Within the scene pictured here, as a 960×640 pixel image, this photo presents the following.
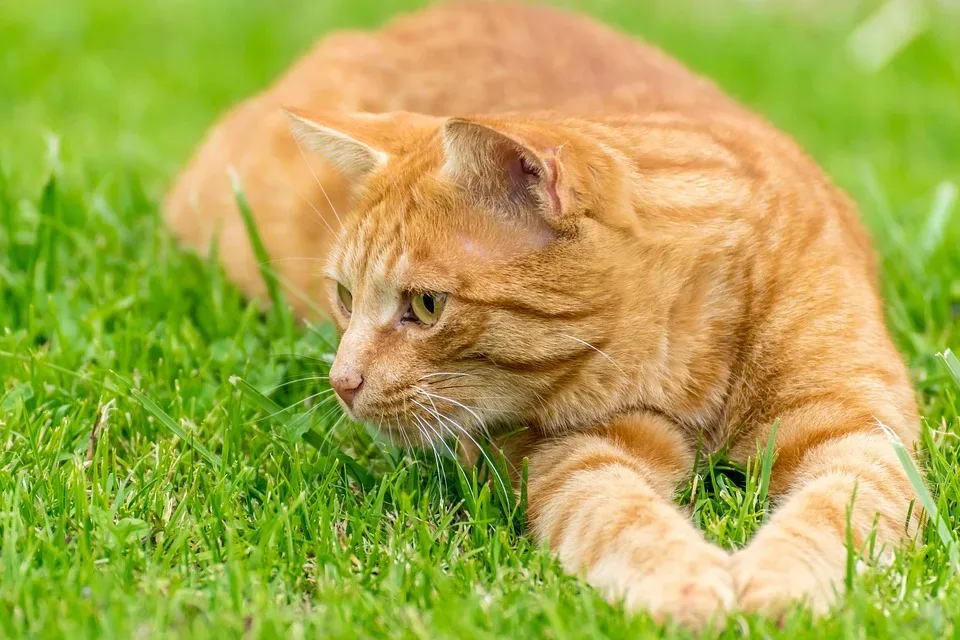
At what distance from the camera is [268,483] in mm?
2381

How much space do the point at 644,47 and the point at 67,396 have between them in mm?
2368

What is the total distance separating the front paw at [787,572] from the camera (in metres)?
1.89

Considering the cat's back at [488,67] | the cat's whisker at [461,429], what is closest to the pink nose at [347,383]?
the cat's whisker at [461,429]

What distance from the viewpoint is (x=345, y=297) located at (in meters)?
2.76

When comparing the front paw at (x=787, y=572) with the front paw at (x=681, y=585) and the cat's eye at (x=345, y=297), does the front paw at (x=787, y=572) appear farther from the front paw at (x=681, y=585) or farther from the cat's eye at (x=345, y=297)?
the cat's eye at (x=345, y=297)

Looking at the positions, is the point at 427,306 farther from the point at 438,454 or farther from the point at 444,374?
the point at 438,454

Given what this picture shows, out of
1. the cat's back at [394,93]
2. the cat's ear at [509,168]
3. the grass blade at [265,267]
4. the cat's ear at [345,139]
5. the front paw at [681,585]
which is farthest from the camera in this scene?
the cat's back at [394,93]

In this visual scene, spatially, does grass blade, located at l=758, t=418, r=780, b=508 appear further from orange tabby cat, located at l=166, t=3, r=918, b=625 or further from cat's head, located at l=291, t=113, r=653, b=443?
cat's head, located at l=291, t=113, r=653, b=443

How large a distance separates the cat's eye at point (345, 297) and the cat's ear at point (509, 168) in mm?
485

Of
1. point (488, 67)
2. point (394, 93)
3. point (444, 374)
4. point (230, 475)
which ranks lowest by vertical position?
point (230, 475)

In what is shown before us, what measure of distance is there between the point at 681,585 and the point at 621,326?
65cm

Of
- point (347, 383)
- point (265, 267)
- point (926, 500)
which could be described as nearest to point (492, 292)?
A: point (347, 383)

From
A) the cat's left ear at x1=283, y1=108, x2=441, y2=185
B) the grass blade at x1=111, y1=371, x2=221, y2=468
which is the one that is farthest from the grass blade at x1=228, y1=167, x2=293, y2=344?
the grass blade at x1=111, y1=371, x2=221, y2=468

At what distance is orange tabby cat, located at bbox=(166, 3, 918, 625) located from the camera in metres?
2.20
